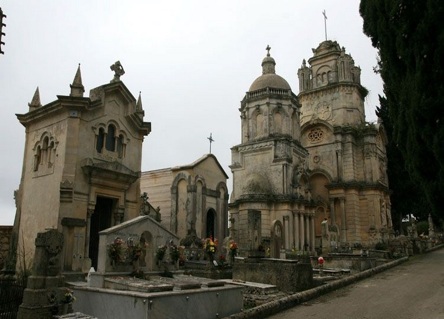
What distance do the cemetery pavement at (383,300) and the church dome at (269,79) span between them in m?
19.2

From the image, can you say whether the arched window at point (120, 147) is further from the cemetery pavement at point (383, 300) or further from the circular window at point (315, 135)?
the circular window at point (315, 135)

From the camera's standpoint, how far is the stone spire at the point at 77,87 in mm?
13688

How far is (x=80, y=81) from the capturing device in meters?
14.0

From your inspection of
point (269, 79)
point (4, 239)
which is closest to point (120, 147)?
point (4, 239)

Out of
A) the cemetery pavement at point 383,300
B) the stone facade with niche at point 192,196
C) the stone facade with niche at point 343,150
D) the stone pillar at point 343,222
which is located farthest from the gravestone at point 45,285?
the stone pillar at point 343,222

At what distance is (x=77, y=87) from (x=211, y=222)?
1220 cm

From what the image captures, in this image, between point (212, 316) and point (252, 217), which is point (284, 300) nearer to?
point (212, 316)

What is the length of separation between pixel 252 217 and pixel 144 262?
7237 millimetres

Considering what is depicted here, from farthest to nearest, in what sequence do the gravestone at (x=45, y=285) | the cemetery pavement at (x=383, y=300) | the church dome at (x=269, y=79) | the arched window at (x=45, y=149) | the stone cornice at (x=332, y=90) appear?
1. the stone cornice at (x=332, y=90)
2. the church dome at (x=269, y=79)
3. the arched window at (x=45, y=149)
4. the cemetery pavement at (x=383, y=300)
5. the gravestone at (x=45, y=285)

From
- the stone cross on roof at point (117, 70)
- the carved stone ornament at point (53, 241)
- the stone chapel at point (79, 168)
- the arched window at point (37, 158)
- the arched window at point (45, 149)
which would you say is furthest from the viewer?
the stone cross on roof at point (117, 70)

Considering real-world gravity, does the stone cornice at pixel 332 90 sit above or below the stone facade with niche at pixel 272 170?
above

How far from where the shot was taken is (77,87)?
13.8 metres

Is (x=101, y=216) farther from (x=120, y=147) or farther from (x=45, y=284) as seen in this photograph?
(x=45, y=284)

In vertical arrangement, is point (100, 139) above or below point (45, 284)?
above
